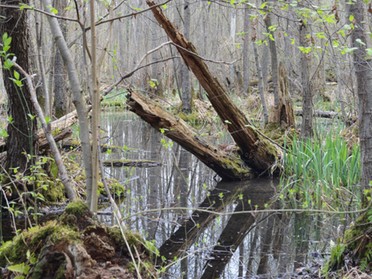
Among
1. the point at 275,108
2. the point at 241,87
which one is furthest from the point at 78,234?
the point at 241,87

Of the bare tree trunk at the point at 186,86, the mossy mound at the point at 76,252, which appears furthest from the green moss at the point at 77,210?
the bare tree trunk at the point at 186,86

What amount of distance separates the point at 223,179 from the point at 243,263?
12.0 feet

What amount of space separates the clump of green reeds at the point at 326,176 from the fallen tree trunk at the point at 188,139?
1.38m

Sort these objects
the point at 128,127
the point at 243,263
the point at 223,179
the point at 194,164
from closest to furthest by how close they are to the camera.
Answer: the point at 243,263 → the point at 223,179 → the point at 194,164 → the point at 128,127

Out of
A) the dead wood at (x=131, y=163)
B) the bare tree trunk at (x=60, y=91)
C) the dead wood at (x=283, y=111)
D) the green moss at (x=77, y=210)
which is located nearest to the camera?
the green moss at (x=77, y=210)

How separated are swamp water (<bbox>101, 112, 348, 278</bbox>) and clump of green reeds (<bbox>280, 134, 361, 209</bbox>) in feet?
0.66

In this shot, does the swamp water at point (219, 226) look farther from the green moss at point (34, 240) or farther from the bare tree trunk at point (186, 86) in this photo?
the bare tree trunk at point (186, 86)

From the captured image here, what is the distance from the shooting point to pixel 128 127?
51.3 ft

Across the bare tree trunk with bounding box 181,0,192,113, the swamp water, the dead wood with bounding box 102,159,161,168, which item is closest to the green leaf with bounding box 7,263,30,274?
the swamp water

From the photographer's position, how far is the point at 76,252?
2.38 meters

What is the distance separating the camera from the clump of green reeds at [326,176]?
556 cm

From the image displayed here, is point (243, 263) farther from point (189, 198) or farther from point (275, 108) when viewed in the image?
point (275, 108)

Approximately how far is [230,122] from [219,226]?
6.32 ft

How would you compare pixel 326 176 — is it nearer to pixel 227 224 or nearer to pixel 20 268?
pixel 227 224
